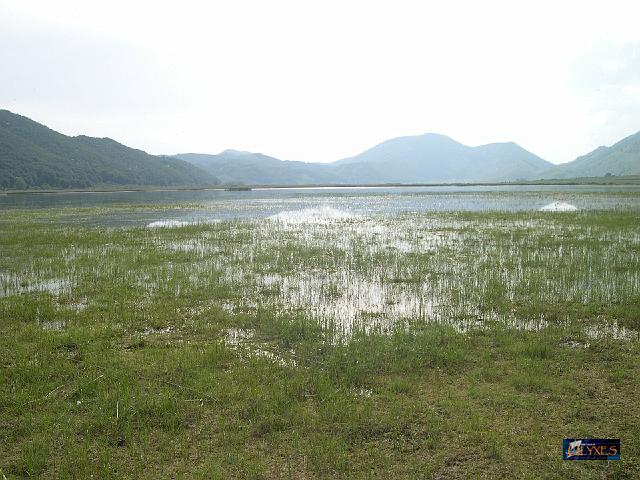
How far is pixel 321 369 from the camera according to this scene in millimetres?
8617

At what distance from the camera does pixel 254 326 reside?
1147 cm

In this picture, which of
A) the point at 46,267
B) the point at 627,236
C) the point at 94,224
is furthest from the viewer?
the point at 94,224

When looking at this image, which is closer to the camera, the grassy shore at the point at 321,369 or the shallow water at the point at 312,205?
the grassy shore at the point at 321,369

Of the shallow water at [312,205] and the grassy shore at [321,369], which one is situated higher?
the shallow water at [312,205]

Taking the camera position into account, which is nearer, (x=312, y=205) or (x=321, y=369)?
(x=321, y=369)

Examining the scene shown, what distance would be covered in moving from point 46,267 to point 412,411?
19079mm

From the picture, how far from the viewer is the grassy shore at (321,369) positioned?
599 centimetres

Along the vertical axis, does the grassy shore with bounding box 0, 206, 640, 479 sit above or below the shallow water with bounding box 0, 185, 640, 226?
below

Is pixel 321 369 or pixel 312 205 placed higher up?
pixel 312 205

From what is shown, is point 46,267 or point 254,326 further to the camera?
point 46,267

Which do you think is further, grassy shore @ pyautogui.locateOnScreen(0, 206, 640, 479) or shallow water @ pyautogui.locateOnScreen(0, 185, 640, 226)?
shallow water @ pyautogui.locateOnScreen(0, 185, 640, 226)

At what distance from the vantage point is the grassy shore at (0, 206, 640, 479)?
599 cm

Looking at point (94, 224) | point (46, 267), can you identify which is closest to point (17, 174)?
point (94, 224)

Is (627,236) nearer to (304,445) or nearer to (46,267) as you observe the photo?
(304,445)
